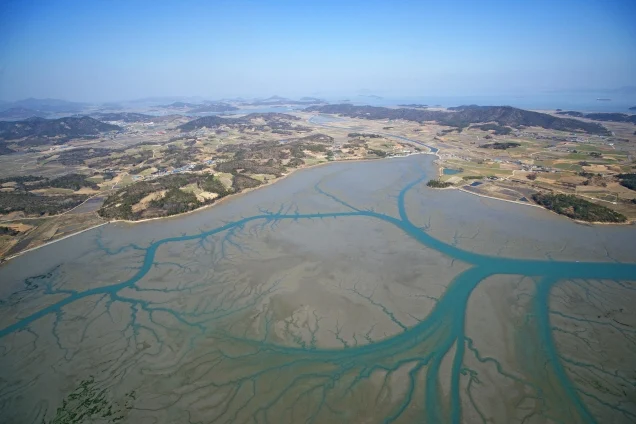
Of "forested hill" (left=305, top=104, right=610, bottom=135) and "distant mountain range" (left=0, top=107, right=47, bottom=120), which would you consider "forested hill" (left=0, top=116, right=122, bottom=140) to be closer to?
"distant mountain range" (left=0, top=107, right=47, bottom=120)

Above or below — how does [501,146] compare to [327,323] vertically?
above

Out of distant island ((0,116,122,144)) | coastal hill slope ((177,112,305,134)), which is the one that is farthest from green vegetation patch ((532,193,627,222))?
distant island ((0,116,122,144))

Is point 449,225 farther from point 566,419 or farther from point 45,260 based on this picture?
point 45,260

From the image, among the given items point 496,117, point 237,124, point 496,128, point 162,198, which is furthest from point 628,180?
point 237,124

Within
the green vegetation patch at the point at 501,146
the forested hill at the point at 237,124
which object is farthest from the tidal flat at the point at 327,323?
the forested hill at the point at 237,124

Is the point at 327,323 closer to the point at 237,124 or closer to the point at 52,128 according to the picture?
the point at 237,124

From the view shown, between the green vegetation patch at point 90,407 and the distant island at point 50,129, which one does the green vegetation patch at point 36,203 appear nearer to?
the green vegetation patch at point 90,407

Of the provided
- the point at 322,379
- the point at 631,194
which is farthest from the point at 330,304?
the point at 631,194
